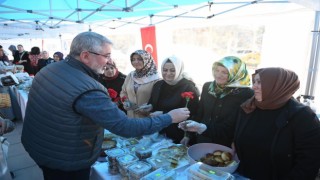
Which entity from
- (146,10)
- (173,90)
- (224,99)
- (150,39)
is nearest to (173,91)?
(173,90)

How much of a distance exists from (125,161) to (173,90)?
0.93 metres

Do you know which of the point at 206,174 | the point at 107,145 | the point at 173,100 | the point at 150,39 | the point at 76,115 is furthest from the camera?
the point at 150,39

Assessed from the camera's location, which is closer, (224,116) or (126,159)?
(126,159)

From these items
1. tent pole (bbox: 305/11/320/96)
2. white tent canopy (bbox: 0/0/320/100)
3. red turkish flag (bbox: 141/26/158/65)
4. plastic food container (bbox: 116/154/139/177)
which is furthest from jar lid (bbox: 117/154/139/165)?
red turkish flag (bbox: 141/26/158/65)

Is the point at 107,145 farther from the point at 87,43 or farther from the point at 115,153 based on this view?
the point at 87,43

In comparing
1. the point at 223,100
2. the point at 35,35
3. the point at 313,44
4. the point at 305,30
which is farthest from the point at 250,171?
the point at 35,35

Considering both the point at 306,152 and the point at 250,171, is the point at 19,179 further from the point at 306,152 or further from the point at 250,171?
the point at 306,152

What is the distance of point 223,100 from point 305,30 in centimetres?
147

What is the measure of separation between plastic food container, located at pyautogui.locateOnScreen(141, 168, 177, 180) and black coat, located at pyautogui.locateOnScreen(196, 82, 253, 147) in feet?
1.81

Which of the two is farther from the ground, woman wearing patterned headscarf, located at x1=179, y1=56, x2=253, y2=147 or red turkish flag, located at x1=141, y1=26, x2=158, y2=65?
red turkish flag, located at x1=141, y1=26, x2=158, y2=65

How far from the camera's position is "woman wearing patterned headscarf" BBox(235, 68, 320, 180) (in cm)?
110

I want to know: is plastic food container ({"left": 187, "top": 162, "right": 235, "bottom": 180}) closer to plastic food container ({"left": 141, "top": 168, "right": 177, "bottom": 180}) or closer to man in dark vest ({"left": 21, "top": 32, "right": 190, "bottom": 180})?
plastic food container ({"left": 141, "top": 168, "right": 177, "bottom": 180})

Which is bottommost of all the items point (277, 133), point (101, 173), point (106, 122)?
point (101, 173)

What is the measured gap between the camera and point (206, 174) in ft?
3.08
